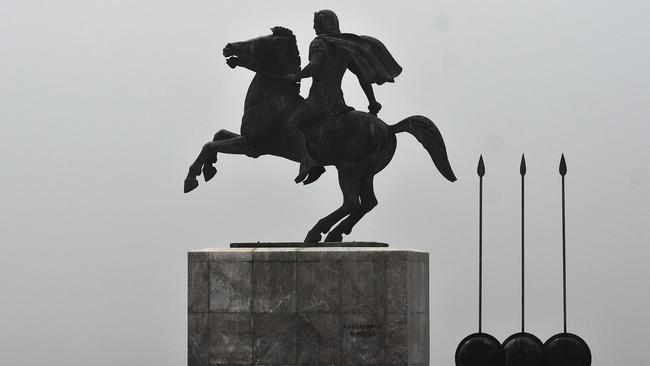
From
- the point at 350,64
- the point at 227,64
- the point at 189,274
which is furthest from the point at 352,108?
the point at 189,274

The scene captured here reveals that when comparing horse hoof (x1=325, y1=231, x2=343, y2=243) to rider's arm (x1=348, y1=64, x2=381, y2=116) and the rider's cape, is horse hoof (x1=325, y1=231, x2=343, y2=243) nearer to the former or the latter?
rider's arm (x1=348, y1=64, x2=381, y2=116)

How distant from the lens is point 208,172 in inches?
752

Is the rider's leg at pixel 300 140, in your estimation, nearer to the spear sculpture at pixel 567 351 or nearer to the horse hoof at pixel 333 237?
the horse hoof at pixel 333 237

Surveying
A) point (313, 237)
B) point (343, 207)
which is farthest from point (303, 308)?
point (343, 207)

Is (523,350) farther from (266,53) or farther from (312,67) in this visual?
(266,53)

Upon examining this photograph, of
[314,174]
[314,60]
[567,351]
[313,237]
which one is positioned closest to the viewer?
[314,60]

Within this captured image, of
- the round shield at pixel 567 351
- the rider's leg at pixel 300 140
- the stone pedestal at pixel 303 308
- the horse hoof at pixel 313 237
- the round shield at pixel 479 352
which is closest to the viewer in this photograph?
the stone pedestal at pixel 303 308

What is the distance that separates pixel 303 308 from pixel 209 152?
3.14 metres

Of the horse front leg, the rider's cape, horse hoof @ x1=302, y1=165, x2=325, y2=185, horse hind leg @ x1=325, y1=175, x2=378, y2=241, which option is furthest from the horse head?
horse hind leg @ x1=325, y1=175, x2=378, y2=241

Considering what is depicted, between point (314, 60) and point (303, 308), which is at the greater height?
point (314, 60)

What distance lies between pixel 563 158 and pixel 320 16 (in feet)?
15.8

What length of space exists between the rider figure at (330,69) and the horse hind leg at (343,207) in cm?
54

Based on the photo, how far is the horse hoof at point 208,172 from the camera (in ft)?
62.6

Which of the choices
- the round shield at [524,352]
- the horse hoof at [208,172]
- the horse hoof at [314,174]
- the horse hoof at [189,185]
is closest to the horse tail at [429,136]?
the horse hoof at [314,174]
